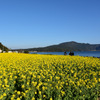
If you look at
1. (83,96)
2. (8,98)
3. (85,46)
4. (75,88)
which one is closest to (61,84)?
(75,88)

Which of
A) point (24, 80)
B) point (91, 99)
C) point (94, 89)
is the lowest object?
point (91, 99)

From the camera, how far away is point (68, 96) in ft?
13.1

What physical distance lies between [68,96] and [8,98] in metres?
2.04

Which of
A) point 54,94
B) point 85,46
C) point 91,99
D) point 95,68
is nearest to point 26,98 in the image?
point 54,94

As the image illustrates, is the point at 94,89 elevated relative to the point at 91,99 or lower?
elevated

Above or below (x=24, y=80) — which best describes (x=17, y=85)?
below

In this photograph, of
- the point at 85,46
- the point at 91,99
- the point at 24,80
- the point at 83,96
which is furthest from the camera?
the point at 85,46

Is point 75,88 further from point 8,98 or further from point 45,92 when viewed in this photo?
point 8,98

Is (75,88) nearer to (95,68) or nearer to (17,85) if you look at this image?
(17,85)

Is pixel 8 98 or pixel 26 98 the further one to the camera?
pixel 8 98

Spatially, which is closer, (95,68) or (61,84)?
(61,84)

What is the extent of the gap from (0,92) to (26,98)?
3.63 feet

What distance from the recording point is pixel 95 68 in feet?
26.0

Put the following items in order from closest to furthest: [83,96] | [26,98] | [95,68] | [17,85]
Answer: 1. [26,98]
2. [83,96]
3. [17,85]
4. [95,68]
